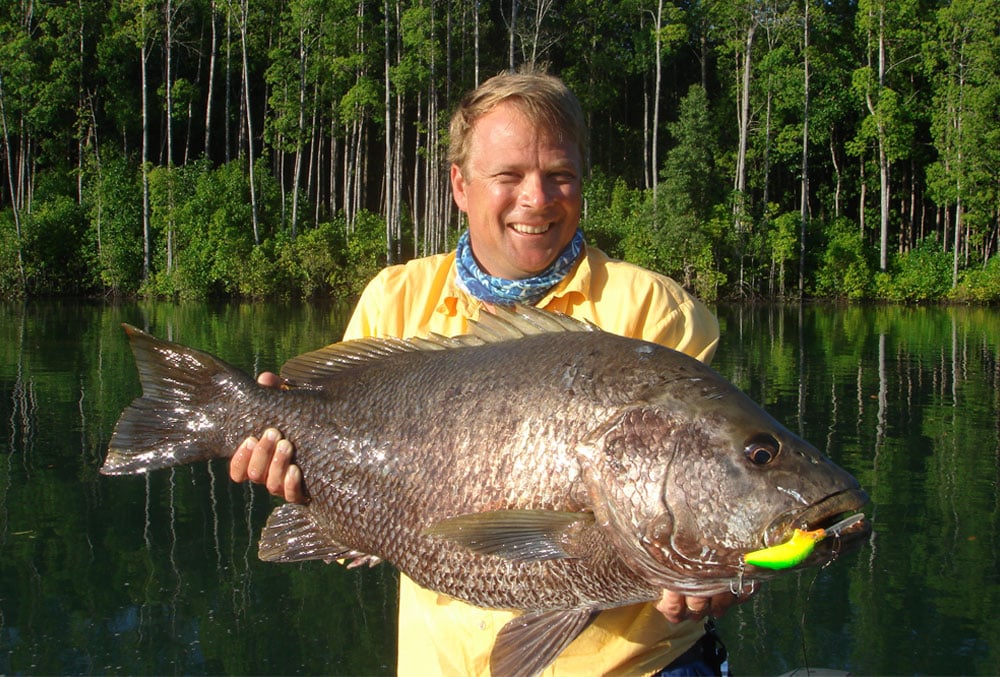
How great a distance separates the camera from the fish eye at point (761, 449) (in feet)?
7.18

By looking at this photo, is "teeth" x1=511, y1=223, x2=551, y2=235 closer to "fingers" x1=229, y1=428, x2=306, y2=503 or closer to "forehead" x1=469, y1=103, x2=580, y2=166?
"forehead" x1=469, y1=103, x2=580, y2=166

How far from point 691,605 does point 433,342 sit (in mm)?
1081

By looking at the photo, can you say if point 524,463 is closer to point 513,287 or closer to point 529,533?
point 529,533

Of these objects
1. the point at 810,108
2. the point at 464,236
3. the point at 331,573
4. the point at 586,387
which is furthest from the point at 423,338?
the point at 810,108

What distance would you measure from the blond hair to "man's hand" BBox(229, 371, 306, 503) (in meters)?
1.15

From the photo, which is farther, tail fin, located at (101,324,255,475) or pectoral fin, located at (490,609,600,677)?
tail fin, located at (101,324,255,475)

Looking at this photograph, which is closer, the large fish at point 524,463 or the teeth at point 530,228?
the large fish at point 524,463

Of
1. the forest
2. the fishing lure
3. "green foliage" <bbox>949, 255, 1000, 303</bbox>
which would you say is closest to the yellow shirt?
the fishing lure

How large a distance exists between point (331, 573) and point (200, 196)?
3538 cm

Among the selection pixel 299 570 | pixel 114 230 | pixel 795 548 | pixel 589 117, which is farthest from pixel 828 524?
pixel 589 117

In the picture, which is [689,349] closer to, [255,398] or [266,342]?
[255,398]

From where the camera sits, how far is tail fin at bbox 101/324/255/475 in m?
2.77

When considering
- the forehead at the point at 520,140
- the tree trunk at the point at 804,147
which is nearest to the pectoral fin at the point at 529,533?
the forehead at the point at 520,140

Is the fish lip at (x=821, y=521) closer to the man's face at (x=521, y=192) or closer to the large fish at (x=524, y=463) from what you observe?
the large fish at (x=524, y=463)
